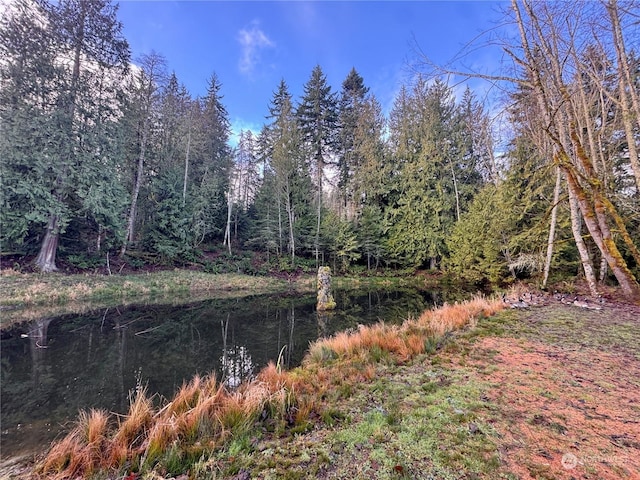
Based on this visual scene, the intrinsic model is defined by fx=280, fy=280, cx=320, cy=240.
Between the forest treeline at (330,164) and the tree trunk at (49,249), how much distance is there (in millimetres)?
69

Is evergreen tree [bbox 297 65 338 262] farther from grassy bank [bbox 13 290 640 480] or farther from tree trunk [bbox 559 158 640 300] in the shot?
→ grassy bank [bbox 13 290 640 480]

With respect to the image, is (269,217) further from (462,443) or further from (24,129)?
(462,443)

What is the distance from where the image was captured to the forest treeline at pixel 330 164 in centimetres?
675

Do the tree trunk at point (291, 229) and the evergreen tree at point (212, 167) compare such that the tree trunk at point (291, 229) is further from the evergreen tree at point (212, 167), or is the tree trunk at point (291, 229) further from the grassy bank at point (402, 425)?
the grassy bank at point (402, 425)

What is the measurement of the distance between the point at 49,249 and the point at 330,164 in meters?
19.8

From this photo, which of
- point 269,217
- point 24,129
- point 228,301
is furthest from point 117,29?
point 228,301

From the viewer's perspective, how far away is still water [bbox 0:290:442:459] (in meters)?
3.95

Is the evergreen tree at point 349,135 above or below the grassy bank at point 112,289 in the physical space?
above

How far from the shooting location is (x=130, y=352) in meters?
6.20

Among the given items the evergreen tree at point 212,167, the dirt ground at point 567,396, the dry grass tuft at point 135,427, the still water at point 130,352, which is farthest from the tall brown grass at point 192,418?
the evergreen tree at point 212,167

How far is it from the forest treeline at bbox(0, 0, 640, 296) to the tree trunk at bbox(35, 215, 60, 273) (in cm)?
7

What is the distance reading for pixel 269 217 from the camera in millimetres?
21750

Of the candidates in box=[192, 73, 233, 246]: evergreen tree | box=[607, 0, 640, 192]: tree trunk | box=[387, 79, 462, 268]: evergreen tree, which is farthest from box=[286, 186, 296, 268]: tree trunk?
box=[607, 0, 640, 192]: tree trunk

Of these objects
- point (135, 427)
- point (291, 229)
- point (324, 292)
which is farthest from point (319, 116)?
point (135, 427)
